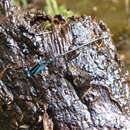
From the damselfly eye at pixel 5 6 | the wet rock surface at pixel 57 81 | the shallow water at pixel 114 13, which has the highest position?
the shallow water at pixel 114 13

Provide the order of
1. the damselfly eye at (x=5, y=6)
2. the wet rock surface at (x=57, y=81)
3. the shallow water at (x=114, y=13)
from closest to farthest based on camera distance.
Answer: the wet rock surface at (x=57, y=81), the damselfly eye at (x=5, y=6), the shallow water at (x=114, y=13)

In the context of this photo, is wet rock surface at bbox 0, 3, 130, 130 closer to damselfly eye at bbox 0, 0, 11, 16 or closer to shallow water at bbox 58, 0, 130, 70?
damselfly eye at bbox 0, 0, 11, 16

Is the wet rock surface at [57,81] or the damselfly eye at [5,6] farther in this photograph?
the damselfly eye at [5,6]

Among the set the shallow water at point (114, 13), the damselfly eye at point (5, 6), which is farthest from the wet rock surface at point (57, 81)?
the shallow water at point (114, 13)

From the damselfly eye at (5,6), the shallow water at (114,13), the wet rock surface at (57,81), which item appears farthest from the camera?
the shallow water at (114,13)

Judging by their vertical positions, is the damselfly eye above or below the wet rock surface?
above

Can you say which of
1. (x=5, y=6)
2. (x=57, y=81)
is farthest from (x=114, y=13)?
(x=57, y=81)

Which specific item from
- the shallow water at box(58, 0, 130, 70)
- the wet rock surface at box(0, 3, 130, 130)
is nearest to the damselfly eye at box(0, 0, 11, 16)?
the wet rock surface at box(0, 3, 130, 130)

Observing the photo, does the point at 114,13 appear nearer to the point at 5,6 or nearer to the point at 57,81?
the point at 5,6

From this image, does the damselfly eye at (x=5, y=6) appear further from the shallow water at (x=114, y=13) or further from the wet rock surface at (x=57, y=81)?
the shallow water at (x=114, y=13)

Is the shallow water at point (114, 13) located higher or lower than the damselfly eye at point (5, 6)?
higher
